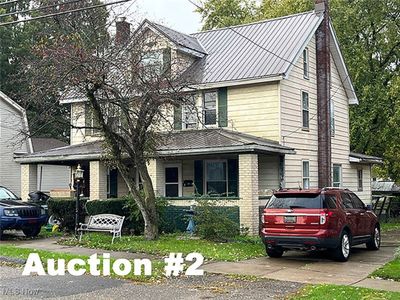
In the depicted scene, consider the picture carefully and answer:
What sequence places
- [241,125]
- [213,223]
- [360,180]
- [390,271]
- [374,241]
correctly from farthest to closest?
1. [360,180]
2. [241,125]
3. [213,223]
4. [374,241]
5. [390,271]

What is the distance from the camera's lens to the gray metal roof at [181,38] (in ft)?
77.3

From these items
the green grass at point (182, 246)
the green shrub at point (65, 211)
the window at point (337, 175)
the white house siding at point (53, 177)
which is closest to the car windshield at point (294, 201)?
the green grass at point (182, 246)

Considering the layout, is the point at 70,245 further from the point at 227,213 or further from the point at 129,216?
the point at 227,213

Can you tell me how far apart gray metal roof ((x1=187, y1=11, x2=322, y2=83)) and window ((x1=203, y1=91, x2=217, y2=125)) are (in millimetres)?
674

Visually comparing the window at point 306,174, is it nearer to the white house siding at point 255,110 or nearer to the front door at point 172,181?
the white house siding at point 255,110

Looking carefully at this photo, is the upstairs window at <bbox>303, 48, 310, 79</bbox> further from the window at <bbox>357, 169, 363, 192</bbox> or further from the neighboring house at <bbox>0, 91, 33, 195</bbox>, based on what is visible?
the neighboring house at <bbox>0, 91, 33, 195</bbox>

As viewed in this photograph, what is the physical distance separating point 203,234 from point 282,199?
443 centimetres

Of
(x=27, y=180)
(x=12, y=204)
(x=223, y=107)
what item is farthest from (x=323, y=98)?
(x=27, y=180)

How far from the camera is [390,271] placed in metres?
11.8

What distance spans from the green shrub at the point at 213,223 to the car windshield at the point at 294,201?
3.76 metres

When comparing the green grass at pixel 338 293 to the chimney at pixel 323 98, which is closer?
the green grass at pixel 338 293

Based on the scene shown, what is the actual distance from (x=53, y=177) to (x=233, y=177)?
20.9 m

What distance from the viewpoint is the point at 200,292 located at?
987cm

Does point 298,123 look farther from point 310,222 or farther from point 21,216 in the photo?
point 21,216
